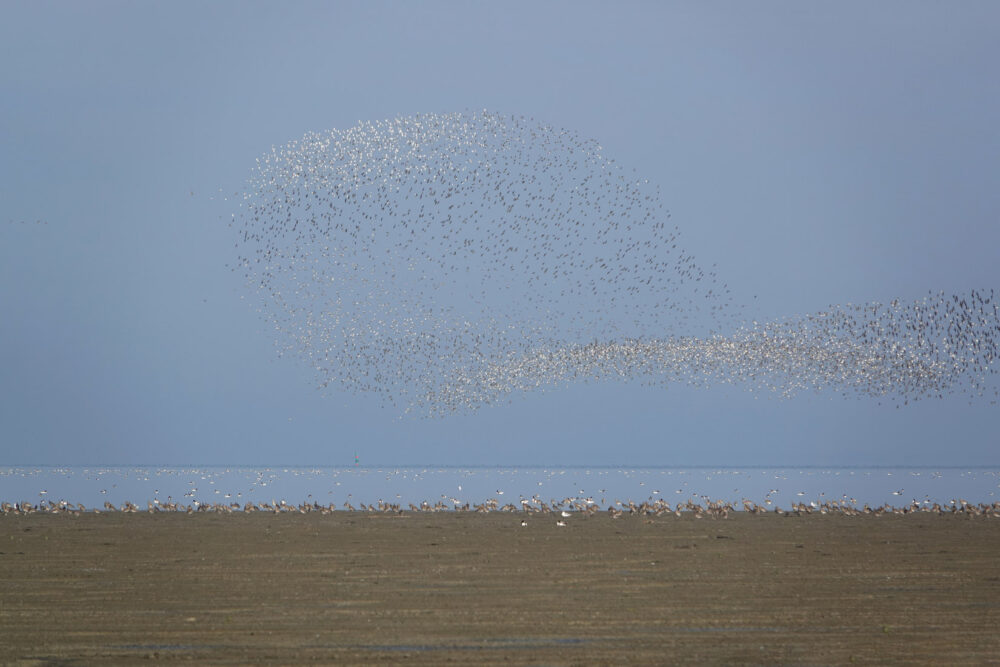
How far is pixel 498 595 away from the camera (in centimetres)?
1942

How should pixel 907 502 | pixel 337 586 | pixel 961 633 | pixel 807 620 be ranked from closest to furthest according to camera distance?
pixel 961 633 → pixel 807 620 → pixel 337 586 → pixel 907 502

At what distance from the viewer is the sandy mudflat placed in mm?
14852

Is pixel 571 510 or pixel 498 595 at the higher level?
pixel 571 510

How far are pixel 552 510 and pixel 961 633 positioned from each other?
26.0 metres

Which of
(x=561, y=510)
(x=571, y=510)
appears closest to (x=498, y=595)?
(x=571, y=510)

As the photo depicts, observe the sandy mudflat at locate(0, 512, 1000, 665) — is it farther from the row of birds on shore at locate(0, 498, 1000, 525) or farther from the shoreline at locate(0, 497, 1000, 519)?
the shoreline at locate(0, 497, 1000, 519)

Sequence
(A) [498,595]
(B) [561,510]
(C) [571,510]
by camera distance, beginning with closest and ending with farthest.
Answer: (A) [498,595], (C) [571,510], (B) [561,510]

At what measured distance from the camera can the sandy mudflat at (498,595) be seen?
1485 cm

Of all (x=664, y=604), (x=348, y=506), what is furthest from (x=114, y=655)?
(x=348, y=506)

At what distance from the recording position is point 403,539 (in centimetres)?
3002

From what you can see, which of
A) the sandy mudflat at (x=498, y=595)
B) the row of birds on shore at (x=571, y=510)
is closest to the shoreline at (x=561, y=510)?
the row of birds on shore at (x=571, y=510)

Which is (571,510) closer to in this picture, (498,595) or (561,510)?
(561,510)

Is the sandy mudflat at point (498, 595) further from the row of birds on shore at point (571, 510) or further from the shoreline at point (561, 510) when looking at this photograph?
the shoreline at point (561, 510)

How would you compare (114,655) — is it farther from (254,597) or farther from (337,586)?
(337,586)
